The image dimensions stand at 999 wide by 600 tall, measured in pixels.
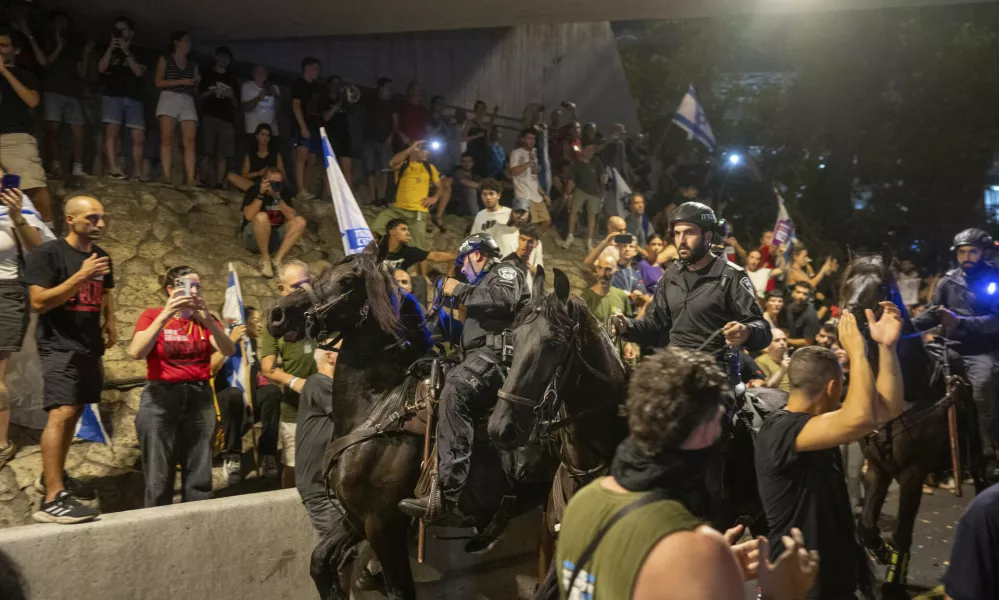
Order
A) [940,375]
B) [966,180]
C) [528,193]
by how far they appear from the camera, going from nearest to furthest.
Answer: [940,375] < [528,193] < [966,180]

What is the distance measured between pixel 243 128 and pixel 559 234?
736 cm

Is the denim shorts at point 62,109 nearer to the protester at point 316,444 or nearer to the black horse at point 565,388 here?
the protester at point 316,444

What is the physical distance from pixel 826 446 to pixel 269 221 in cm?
1020

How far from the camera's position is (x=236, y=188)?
13805 mm

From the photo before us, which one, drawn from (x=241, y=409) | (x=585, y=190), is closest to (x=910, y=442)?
(x=241, y=409)

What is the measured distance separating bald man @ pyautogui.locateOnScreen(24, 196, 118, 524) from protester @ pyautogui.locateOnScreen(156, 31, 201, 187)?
20.2 feet

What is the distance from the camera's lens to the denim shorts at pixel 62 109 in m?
11.8

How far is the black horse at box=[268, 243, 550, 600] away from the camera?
20.4 feet

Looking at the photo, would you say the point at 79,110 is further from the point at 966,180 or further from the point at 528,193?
the point at 966,180

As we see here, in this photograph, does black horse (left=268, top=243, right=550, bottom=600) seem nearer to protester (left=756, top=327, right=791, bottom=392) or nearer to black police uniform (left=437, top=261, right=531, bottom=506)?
black police uniform (left=437, top=261, right=531, bottom=506)

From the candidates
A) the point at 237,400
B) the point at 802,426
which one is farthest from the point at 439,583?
the point at 802,426

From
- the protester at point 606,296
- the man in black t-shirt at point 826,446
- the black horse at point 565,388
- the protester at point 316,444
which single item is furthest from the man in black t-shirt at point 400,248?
the man in black t-shirt at point 826,446

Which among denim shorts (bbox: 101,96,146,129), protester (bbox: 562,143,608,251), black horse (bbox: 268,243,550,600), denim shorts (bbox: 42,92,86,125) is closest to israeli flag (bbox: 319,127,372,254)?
black horse (bbox: 268,243,550,600)

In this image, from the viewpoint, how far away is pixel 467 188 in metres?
17.2
